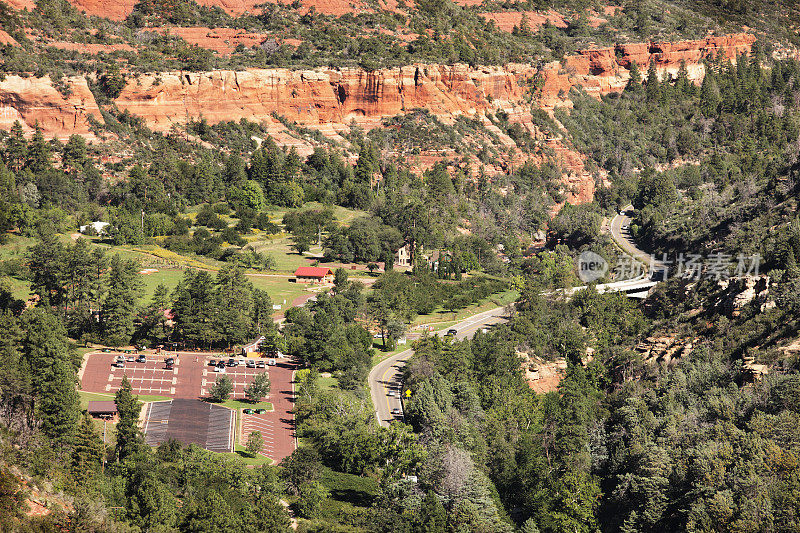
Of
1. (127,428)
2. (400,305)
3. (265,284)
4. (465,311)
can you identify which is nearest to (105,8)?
(265,284)

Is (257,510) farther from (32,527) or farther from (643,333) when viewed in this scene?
(643,333)

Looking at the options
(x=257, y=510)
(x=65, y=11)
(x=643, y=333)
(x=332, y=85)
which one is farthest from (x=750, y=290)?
(x=65, y=11)

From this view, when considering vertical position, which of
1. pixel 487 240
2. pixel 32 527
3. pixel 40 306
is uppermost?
pixel 32 527

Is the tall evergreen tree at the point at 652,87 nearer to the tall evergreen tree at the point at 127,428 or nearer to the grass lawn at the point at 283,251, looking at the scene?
the grass lawn at the point at 283,251

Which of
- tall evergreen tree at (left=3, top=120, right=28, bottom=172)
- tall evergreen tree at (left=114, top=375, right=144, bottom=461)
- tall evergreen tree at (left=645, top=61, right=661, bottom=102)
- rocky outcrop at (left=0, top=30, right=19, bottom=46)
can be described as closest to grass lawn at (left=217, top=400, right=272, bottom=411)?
tall evergreen tree at (left=114, top=375, right=144, bottom=461)

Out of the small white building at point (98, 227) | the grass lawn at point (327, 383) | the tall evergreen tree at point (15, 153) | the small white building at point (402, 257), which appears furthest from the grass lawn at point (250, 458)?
the tall evergreen tree at point (15, 153)

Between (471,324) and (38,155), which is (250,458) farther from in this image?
(38,155)
